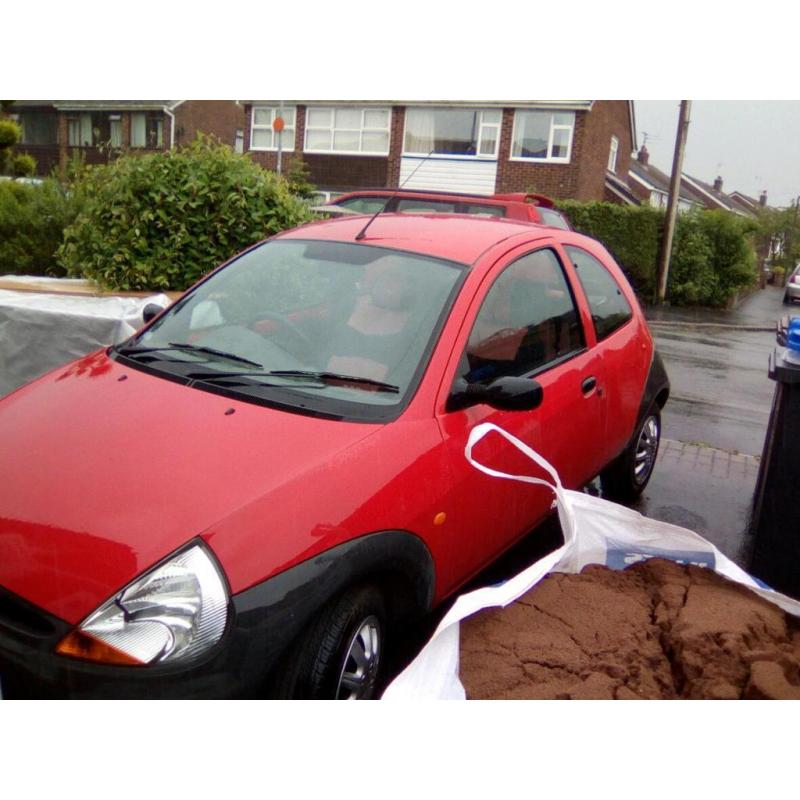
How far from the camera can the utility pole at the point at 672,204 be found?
2027 centimetres

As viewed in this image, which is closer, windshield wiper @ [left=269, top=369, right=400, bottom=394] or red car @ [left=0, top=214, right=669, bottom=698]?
red car @ [left=0, top=214, right=669, bottom=698]

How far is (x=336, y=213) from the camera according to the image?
925cm

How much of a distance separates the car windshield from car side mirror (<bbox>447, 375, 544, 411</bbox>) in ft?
0.58

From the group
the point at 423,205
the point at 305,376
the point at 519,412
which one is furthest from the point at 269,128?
the point at 305,376

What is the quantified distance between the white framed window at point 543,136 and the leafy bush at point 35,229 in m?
22.1

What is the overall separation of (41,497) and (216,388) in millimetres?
770

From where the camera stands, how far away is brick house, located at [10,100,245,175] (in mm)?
35562

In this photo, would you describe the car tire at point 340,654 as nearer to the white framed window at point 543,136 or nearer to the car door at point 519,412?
the car door at point 519,412

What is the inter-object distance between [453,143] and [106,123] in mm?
18454

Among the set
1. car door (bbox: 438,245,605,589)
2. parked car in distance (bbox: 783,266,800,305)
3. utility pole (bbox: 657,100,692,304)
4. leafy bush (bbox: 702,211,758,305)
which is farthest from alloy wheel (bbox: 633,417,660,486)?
parked car in distance (bbox: 783,266,800,305)

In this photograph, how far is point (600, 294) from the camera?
4523mm

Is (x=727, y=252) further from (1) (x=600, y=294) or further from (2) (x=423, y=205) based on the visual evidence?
(1) (x=600, y=294)

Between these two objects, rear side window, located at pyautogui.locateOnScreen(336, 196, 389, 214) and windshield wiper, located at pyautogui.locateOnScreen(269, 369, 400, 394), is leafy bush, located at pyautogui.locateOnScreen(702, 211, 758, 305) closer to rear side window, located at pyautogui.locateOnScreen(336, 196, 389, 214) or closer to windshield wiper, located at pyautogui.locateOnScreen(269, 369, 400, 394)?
rear side window, located at pyautogui.locateOnScreen(336, 196, 389, 214)

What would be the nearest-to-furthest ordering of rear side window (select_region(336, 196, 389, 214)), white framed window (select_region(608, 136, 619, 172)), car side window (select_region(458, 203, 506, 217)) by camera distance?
car side window (select_region(458, 203, 506, 217)) < rear side window (select_region(336, 196, 389, 214)) < white framed window (select_region(608, 136, 619, 172))
